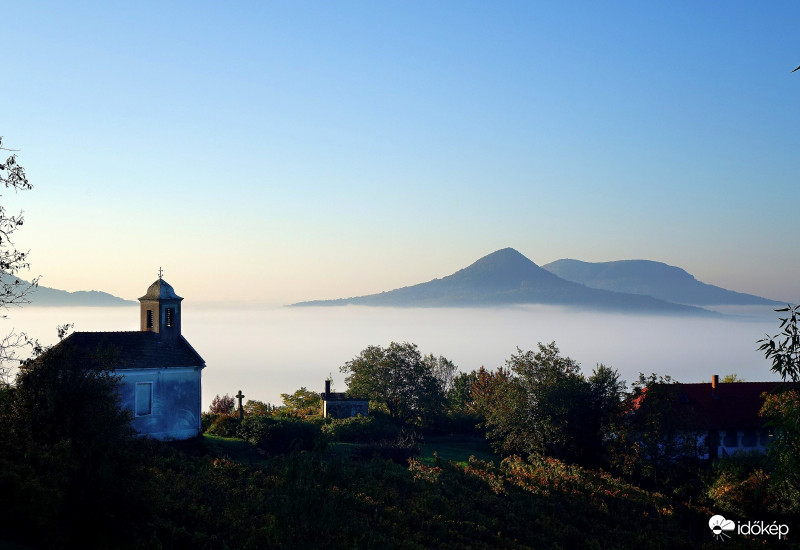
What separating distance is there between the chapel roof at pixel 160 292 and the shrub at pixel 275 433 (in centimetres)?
838

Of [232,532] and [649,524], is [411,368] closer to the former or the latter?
[649,524]

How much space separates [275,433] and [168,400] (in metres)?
6.14

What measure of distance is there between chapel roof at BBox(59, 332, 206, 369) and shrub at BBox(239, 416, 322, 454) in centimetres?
474

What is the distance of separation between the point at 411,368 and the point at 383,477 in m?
26.3

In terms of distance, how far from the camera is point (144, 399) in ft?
116

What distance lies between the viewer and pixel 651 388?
1492 inches

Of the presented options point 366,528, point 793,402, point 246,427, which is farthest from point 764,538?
point 246,427

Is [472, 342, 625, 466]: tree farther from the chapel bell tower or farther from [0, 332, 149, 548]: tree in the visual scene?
[0, 332, 149, 548]: tree

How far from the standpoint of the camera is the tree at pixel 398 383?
5525 centimetres

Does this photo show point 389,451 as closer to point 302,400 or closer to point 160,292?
point 160,292

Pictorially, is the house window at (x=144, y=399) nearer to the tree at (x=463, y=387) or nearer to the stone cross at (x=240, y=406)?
the stone cross at (x=240, y=406)
